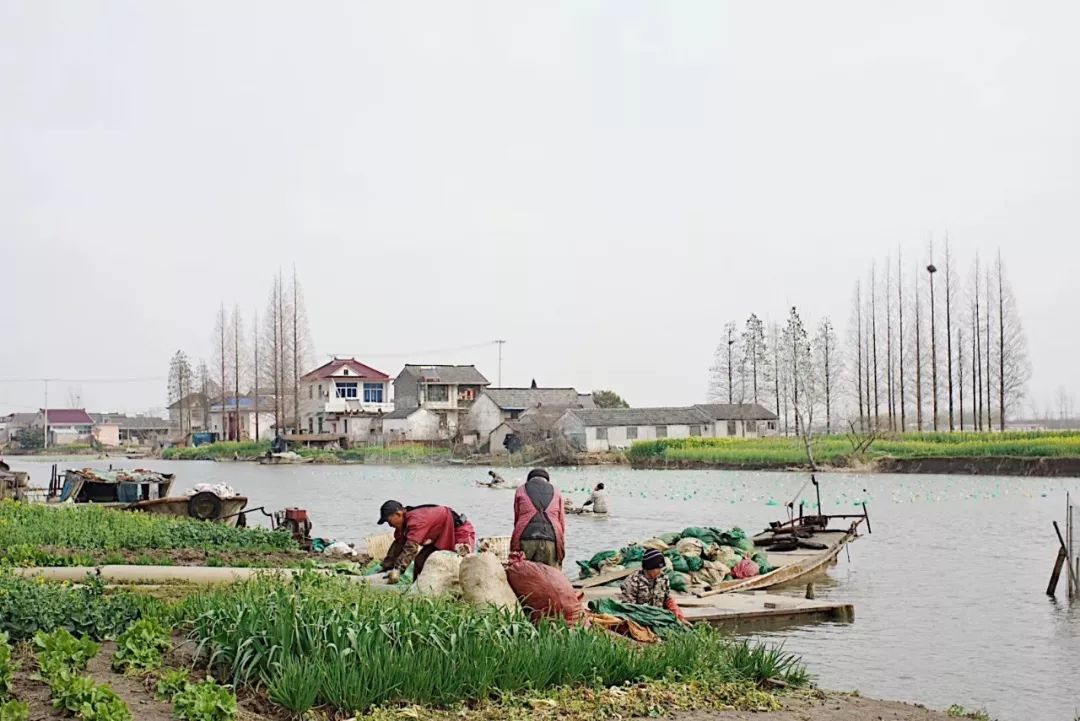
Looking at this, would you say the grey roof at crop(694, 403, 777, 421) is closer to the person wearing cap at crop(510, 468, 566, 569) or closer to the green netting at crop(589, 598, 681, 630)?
the person wearing cap at crop(510, 468, 566, 569)

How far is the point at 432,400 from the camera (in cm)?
9612

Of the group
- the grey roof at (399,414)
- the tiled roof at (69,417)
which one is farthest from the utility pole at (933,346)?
the tiled roof at (69,417)

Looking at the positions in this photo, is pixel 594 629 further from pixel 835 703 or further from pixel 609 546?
pixel 609 546

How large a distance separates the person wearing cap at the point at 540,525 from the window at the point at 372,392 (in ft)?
298

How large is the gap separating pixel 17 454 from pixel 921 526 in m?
116

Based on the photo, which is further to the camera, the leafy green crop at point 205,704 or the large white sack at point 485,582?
the large white sack at point 485,582

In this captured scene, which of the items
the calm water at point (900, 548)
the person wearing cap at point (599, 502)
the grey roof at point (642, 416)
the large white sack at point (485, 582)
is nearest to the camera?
the large white sack at point (485, 582)

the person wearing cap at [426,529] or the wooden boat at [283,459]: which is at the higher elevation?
the person wearing cap at [426,529]

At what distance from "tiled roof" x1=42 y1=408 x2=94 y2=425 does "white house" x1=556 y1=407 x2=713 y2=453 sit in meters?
88.3

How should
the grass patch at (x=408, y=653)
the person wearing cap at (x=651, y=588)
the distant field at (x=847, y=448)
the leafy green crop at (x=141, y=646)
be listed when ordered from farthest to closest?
the distant field at (x=847, y=448)
the person wearing cap at (x=651, y=588)
the leafy green crop at (x=141, y=646)
the grass patch at (x=408, y=653)

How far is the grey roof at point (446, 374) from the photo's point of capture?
96.3 metres

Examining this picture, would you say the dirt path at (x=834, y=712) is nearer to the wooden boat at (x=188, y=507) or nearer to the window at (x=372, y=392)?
the wooden boat at (x=188, y=507)

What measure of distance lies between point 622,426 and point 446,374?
79.9ft

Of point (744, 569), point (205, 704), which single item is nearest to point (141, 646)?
point (205, 704)
